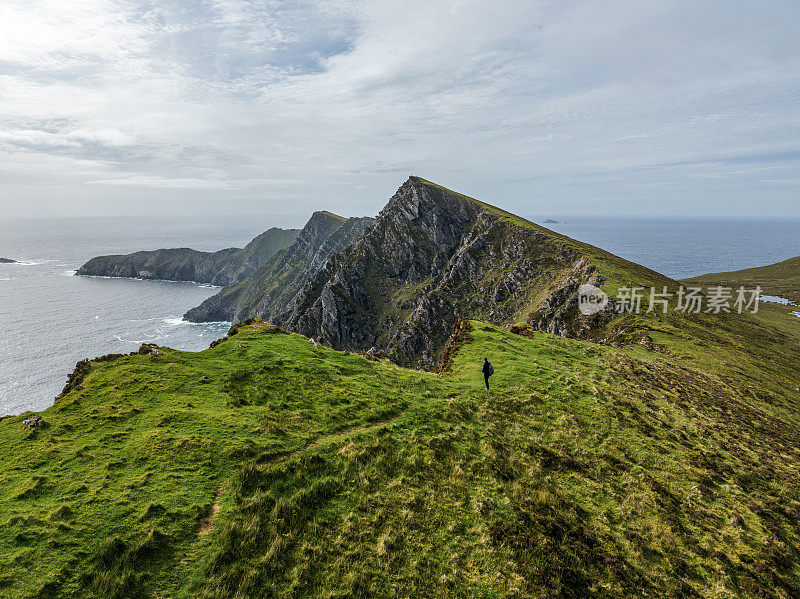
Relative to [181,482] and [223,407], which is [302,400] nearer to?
[223,407]

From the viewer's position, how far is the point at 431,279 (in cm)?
15775

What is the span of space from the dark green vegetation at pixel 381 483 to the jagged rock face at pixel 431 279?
50549 millimetres

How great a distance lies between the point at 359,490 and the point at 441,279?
133 m

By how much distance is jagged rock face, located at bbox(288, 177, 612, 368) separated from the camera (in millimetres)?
110812

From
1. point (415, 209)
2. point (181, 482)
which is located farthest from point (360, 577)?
point (415, 209)

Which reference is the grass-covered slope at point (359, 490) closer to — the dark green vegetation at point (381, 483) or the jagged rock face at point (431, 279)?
the dark green vegetation at point (381, 483)

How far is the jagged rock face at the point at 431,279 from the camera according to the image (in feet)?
364

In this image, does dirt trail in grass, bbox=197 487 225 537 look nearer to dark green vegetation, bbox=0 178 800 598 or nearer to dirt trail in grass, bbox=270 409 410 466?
dark green vegetation, bbox=0 178 800 598

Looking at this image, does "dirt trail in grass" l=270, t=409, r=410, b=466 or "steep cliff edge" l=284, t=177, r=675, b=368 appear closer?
"dirt trail in grass" l=270, t=409, r=410, b=466

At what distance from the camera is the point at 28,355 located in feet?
414

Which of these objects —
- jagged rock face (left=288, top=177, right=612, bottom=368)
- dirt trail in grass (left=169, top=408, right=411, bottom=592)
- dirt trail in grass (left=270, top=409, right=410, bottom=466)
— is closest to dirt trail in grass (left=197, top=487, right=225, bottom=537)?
dirt trail in grass (left=169, top=408, right=411, bottom=592)

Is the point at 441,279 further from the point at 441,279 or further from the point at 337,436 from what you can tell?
the point at 337,436

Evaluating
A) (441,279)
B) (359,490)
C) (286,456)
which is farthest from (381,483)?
(441,279)

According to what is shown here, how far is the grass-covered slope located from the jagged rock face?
178ft
